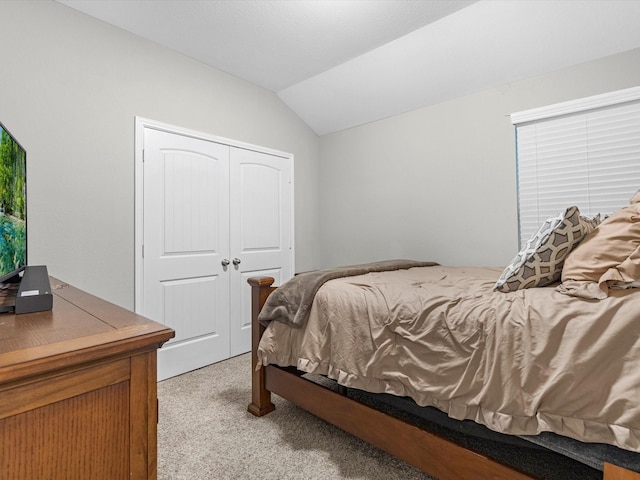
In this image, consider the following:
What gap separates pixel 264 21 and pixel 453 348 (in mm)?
2414

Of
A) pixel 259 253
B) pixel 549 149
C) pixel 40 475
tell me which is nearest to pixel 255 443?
pixel 40 475

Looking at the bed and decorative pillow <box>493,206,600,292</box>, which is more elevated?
decorative pillow <box>493,206,600,292</box>

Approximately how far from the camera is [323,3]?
7.51 feet

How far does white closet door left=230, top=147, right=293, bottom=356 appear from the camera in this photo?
3250 mm

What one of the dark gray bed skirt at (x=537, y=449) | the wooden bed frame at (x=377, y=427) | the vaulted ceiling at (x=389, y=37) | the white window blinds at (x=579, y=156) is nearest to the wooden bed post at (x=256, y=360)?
the wooden bed frame at (x=377, y=427)

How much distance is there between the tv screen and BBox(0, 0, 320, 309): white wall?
0.76 meters

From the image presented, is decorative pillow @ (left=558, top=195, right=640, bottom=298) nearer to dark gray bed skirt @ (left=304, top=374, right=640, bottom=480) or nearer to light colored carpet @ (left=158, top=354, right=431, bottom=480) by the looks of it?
dark gray bed skirt @ (left=304, top=374, right=640, bottom=480)

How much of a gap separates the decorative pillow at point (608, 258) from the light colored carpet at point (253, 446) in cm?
106

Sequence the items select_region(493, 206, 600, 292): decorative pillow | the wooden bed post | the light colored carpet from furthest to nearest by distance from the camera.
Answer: the wooden bed post
the light colored carpet
select_region(493, 206, 600, 292): decorative pillow

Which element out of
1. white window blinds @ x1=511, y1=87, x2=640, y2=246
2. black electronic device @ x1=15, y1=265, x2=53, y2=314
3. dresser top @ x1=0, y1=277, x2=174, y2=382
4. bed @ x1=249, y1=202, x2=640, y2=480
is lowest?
bed @ x1=249, y1=202, x2=640, y2=480

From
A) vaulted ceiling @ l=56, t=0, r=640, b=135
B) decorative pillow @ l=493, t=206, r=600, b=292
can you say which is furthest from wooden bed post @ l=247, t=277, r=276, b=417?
vaulted ceiling @ l=56, t=0, r=640, b=135

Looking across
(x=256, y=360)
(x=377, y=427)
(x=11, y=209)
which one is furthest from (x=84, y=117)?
(x=377, y=427)

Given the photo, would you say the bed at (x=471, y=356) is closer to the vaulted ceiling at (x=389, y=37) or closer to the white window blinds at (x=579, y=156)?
the white window blinds at (x=579, y=156)

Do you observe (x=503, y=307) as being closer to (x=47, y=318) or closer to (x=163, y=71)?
(x=47, y=318)
